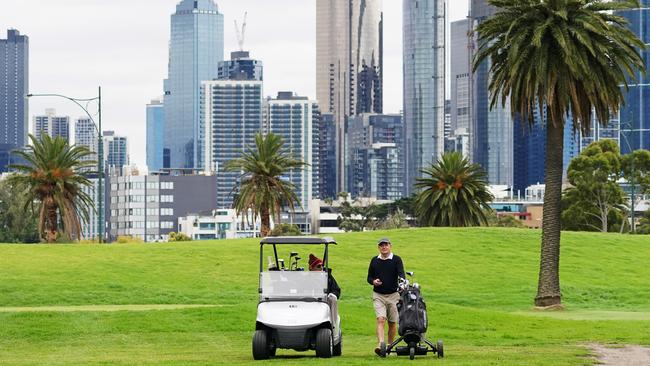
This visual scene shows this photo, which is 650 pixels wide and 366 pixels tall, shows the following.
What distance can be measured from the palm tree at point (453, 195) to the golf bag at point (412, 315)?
6154 cm

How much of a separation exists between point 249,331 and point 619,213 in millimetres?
101402

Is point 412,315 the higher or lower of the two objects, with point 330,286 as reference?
lower

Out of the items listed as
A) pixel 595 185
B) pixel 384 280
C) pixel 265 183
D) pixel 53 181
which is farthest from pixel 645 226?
pixel 384 280

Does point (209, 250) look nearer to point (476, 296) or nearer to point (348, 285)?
point (348, 285)

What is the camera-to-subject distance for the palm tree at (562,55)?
48531 mm

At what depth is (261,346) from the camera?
2720 cm

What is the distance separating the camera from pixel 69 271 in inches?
2367

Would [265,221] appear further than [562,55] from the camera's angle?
Yes

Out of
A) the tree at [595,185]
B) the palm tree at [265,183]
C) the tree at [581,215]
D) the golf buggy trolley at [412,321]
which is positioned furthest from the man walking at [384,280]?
the tree at [595,185]

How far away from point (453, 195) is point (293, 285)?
203 feet

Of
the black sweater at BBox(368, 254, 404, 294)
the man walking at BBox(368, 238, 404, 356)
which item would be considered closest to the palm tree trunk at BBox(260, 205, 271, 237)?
the man walking at BBox(368, 238, 404, 356)

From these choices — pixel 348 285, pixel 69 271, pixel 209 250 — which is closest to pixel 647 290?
pixel 348 285

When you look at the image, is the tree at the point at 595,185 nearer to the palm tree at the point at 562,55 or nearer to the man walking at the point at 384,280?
the palm tree at the point at 562,55

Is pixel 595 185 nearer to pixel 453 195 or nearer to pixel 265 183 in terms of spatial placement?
pixel 453 195
